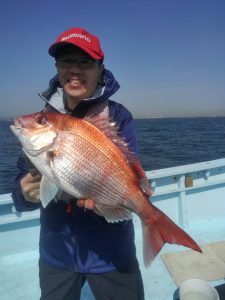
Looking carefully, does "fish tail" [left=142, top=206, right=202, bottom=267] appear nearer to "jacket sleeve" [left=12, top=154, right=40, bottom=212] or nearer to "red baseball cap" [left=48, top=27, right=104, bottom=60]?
"jacket sleeve" [left=12, top=154, right=40, bottom=212]

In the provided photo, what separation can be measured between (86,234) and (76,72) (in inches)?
52.4

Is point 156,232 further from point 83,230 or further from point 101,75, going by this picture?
point 101,75

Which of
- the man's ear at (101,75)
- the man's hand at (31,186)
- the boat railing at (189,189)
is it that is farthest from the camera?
the boat railing at (189,189)

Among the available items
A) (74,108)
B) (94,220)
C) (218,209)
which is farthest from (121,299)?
(218,209)

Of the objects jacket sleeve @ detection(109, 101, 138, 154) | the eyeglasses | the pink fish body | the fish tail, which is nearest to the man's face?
the eyeglasses

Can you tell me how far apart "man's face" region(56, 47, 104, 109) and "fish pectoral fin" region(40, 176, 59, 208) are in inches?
30.7

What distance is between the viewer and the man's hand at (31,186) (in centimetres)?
227

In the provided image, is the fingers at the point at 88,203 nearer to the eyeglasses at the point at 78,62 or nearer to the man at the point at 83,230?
the man at the point at 83,230

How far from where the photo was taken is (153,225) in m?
2.09

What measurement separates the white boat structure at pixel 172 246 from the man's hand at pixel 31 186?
1.97m

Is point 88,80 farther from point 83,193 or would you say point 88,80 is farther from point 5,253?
point 5,253

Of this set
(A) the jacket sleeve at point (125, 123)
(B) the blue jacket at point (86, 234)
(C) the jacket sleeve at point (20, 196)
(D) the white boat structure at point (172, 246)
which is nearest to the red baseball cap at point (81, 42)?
(B) the blue jacket at point (86, 234)

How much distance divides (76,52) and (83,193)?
46.1 inches

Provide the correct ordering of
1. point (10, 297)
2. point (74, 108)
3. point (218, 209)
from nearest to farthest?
point (74, 108) < point (10, 297) < point (218, 209)
